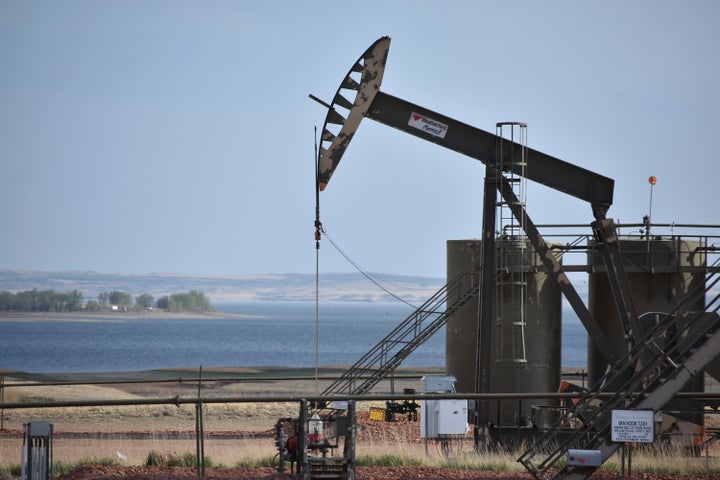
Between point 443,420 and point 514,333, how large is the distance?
3.19 m

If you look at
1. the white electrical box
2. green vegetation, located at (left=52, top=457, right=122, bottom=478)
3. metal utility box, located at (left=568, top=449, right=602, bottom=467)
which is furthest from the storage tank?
green vegetation, located at (left=52, top=457, right=122, bottom=478)

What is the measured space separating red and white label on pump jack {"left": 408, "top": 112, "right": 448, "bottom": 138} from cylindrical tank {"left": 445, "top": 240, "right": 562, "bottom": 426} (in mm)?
3028

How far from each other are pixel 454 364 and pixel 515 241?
4.25 m

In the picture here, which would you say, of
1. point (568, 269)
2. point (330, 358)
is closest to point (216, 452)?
point (568, 269)

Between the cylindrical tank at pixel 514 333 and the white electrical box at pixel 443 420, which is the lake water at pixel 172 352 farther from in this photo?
the white electrical box at pixel 443 420

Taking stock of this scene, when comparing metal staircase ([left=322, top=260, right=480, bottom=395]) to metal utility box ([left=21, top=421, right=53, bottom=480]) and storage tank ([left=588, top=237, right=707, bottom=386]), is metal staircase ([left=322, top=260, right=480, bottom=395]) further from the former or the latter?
metal utility box ([left=21, top=421, right=53, bottom=480])

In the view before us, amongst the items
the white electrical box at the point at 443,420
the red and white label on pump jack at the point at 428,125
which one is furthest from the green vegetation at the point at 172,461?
the red and white label on pump jack at the point at 428,125

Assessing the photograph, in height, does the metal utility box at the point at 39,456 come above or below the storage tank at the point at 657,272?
below

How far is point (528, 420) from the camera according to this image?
902 inches

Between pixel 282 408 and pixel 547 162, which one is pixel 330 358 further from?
pixel 547 162

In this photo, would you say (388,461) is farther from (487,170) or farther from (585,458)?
(487,170)

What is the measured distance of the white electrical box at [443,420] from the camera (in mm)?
20391

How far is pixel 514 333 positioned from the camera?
22.9m

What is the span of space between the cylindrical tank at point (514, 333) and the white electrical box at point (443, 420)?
2.23 m
